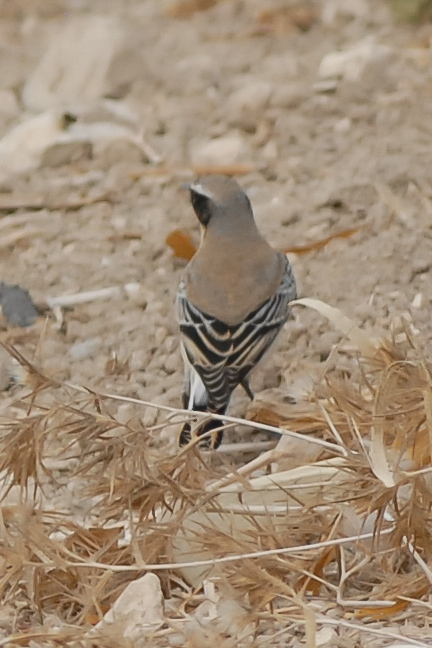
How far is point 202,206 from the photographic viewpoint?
5.48 metres

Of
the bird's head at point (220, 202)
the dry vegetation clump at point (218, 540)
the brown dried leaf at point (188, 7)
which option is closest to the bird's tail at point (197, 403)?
the dry vegetation clump at point (218, 540)

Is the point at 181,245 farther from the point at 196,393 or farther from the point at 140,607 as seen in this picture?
the point at 140,607

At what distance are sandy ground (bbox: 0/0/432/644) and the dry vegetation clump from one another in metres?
0.63

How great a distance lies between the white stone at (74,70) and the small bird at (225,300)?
3.20 m

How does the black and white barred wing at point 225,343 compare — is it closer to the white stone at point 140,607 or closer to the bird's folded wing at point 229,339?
the bird's folded wing at point 229,339

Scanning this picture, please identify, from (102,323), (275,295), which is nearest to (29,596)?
(275,295)

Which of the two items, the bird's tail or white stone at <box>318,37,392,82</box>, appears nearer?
the bird's tail

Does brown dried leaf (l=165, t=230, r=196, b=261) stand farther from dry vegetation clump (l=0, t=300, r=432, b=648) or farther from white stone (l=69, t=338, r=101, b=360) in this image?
dry vegetation clump (l=0, t=300, r=432, b=648)

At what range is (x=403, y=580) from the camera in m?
3.46

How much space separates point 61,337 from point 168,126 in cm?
269

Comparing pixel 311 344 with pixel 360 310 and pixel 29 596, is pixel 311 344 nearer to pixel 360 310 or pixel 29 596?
pixel 360 310

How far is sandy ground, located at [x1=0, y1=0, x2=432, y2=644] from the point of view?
5.45 m

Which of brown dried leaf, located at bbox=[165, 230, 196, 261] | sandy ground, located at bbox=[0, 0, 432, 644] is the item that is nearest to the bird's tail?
sandy ground, located at bbox=[0, 0, 432, 644]

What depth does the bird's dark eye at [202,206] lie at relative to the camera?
5.46m
